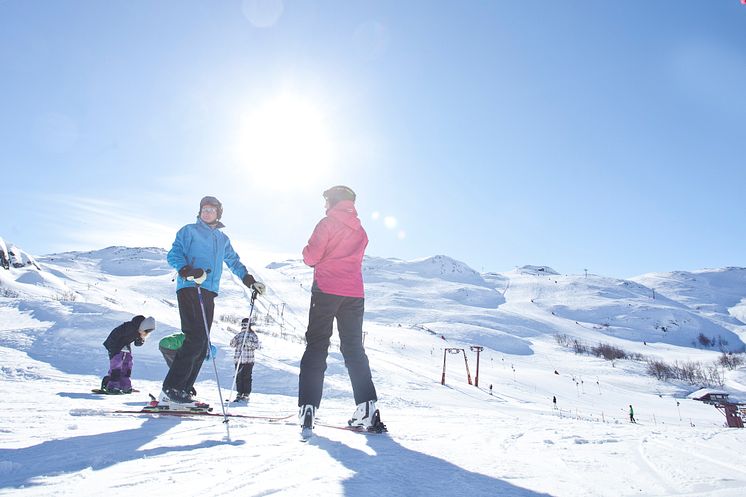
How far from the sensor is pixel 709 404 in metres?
38.8

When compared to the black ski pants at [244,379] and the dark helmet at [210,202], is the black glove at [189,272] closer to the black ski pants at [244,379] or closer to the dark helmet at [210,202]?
the dark helmet at [210,202]

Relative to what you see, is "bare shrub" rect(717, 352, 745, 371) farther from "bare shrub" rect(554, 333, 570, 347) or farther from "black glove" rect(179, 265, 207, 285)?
"black glove" rect(179, 265, 207, 285)

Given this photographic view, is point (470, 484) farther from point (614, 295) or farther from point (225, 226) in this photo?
point (614, 295)

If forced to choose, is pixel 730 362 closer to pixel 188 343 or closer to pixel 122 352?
pixel 122 352

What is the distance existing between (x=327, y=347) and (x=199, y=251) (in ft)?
6.64

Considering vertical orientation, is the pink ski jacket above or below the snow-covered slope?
above

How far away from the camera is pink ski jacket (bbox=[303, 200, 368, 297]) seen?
12.5ft

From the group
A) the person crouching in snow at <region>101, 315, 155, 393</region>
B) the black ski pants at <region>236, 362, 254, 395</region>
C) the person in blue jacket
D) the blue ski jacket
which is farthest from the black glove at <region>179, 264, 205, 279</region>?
the black ski pants at <region>236, 362, 254, 395</region>

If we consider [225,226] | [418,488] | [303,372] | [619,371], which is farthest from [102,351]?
[619,371]

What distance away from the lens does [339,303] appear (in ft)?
12.5

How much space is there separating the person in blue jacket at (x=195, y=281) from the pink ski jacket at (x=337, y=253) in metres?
1.01

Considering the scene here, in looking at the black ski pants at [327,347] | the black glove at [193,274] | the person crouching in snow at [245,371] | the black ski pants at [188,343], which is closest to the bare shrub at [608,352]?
the person crouching in snow at [245,371]

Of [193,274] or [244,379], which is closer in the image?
[193,274]

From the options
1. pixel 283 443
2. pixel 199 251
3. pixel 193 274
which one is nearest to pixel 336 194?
pixel 193 274
